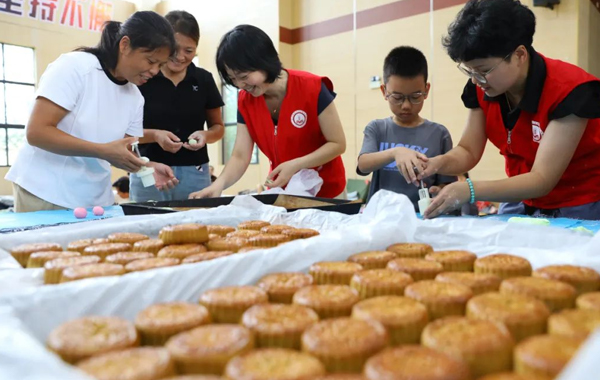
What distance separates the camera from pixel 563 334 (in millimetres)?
601

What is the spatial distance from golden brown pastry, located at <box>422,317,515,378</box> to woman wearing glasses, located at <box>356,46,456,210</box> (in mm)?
1324

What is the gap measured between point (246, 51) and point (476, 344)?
5.38ft

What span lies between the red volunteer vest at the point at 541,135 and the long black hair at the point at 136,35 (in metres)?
1.38

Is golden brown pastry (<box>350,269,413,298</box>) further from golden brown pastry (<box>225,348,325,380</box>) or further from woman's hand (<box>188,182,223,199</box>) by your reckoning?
woman's hand (<box>188,182,223,199</box>)

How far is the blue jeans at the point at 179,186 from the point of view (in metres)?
2.47

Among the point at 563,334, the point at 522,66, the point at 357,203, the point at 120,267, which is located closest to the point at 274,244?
the point at 120,267

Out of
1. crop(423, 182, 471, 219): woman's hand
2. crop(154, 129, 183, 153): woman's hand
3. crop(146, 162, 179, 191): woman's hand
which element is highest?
crop(154, 129, 183, 153): woman's hand

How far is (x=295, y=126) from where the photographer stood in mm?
2227

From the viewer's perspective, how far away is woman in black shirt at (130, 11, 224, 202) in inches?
96.3

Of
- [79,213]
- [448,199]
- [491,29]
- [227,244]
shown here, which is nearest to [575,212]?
[448,199]

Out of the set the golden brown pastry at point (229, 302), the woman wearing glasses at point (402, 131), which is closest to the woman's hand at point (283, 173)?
the woman wearing glasses at point (402, 131)

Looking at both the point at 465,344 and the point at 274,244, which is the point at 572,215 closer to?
the point at 274,244

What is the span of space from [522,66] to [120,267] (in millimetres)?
1441

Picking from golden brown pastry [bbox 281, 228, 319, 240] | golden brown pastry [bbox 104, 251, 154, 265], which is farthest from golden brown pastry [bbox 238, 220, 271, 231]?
golden brown pastry [bbox 104, 251, 154, 265]
